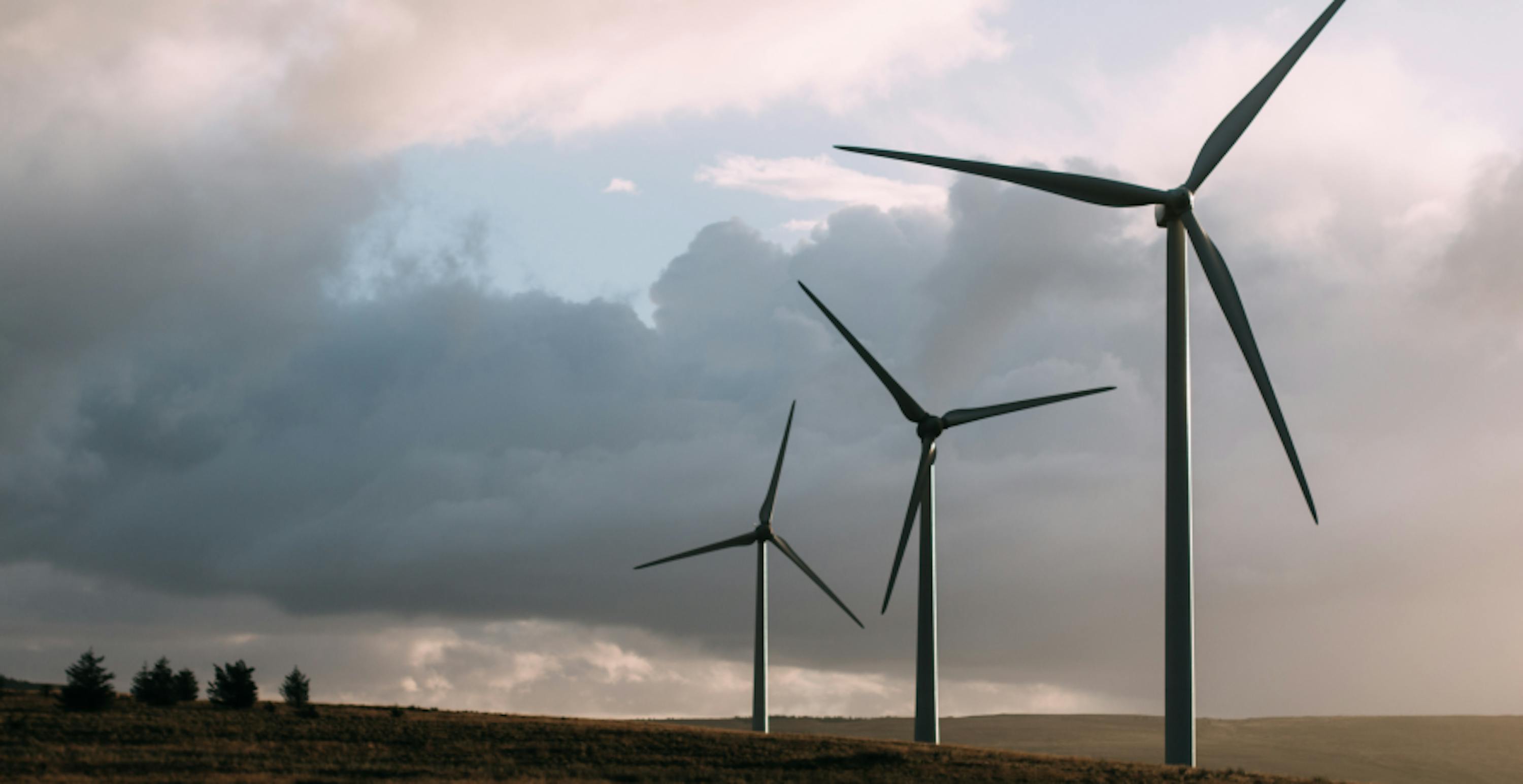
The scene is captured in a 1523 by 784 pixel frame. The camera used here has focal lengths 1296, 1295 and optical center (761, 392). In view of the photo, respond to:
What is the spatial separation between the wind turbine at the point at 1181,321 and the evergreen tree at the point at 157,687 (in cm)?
5731

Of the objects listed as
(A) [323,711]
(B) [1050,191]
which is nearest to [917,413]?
(B) [1050,191]

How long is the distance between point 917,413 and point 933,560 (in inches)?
467

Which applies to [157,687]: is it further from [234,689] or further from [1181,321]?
[1181,321]

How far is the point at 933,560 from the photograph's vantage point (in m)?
71.6

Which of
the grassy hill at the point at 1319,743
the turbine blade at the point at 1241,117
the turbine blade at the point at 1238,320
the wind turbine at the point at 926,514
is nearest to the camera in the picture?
the turbine blade at the point at 1238,320

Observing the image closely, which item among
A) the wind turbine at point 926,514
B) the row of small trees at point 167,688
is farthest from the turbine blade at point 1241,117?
the row of small trees at point 167,688

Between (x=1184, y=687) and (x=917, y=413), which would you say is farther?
(x=917, y=413)

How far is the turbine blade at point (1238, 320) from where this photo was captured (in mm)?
45153

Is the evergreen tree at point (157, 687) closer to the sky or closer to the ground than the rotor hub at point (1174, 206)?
closer to the ground

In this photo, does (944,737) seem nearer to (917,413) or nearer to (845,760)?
(917,413)

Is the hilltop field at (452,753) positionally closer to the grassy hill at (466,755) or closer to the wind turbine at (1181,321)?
the grassy hill at (466,755)

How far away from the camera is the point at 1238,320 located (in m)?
50.5

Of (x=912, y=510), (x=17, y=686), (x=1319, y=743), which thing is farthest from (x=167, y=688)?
(x=1319, y=743)

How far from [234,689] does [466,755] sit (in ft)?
99.6
